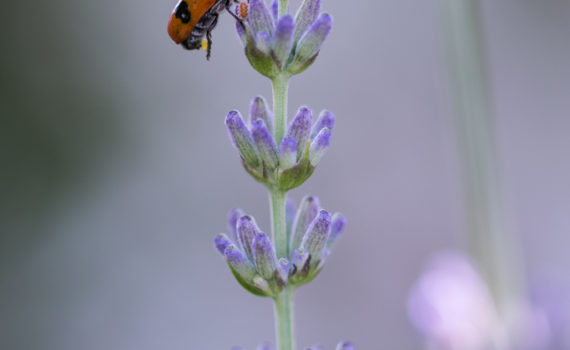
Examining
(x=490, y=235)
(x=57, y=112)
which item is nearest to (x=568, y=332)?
(x=490, y=235)

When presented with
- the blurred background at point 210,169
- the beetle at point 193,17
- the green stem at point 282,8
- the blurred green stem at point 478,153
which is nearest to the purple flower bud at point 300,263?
the green stem at point 282,8

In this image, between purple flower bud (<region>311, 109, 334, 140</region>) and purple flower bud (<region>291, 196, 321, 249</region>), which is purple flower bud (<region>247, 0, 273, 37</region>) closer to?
purple flower bud (<region>311, 109, 334, 140</region>)

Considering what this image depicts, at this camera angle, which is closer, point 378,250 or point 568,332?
point 568,332

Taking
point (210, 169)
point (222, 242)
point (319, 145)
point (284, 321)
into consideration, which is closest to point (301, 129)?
point (319, 145)

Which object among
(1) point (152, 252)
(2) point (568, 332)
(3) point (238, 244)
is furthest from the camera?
(1) point (152, 252)

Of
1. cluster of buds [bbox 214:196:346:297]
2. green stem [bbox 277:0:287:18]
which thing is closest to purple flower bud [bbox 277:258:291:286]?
cluster of buds [bbox 214:196:346:297]

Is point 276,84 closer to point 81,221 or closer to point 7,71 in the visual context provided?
point 81,221

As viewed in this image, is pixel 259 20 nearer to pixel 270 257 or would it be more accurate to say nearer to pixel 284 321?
pixel 270 257
